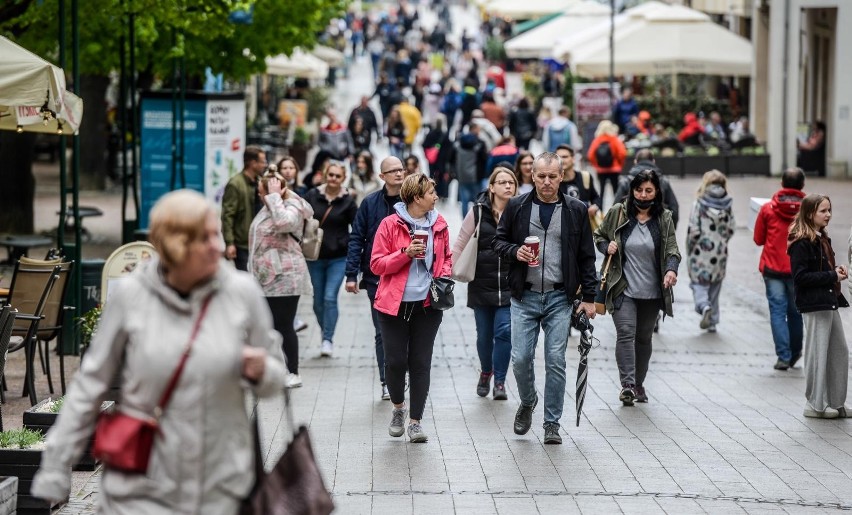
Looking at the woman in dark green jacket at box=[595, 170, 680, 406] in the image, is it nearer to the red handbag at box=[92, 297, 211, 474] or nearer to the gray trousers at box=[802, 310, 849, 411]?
the gray trousers at box=[802, 310, 849, 411]

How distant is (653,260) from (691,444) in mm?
1707

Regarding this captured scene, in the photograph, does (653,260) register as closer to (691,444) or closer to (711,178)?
(691,444)

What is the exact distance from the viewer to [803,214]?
36.0 ft

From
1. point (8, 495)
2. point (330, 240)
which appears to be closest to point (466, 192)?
point (330, 240)

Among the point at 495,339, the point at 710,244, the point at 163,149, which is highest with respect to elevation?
the point at 163,149

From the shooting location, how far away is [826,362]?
1086 centimetres

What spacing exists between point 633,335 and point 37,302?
4163 millimetres

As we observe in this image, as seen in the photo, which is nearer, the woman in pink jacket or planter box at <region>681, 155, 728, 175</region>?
the woman in pink jacket

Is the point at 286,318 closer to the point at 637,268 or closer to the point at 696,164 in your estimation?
the point at 637,268

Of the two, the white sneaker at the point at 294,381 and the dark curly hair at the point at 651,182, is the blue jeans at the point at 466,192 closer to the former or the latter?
the white sneaker at the point at 294,381

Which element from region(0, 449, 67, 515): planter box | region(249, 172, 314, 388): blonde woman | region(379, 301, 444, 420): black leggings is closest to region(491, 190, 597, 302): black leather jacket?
region(379, 301, 444, 420): black leggings

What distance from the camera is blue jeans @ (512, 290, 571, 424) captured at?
376 inches

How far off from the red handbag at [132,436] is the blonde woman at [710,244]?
10.7m

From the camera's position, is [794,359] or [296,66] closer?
[794,359]
